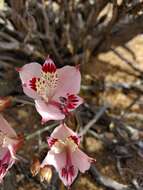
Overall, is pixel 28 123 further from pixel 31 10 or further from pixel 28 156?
pixel 31 10

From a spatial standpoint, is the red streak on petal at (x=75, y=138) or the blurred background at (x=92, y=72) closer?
the red streak on petal at (x=75, y=138)

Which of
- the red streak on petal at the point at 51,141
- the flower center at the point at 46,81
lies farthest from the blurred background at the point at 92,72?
the red streak on petal at the point at 51,141

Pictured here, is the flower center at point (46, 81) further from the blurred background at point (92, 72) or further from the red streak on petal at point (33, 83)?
the blurred background at point (92, 72)

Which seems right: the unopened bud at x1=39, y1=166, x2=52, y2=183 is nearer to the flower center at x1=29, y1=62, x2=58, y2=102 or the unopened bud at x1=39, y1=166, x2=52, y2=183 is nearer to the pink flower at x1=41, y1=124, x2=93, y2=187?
the pink flower at x1=41, y1=124, x2=93, y2=187

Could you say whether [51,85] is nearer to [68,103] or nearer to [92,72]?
[68,103]

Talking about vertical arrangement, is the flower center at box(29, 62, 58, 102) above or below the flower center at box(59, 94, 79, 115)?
above

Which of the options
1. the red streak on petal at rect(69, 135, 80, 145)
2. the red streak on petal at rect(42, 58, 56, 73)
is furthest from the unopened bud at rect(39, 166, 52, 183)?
→ the red streak on petal at rect(42, 58, 56, 73)
